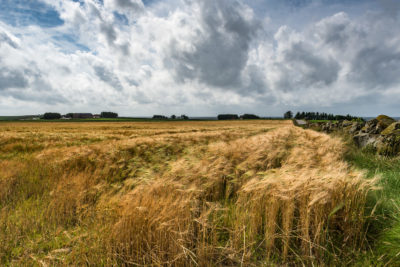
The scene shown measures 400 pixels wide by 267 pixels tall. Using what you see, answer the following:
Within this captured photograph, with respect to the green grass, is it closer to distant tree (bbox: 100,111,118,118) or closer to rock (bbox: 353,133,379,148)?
rock (bbox: 353,133,379,148)

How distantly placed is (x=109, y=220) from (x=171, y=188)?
978 millimetres

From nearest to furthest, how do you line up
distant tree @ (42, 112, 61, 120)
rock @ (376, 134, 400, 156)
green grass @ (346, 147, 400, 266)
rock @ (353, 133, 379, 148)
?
green grass @ (346, 147, 400, 266) < rock @ (376, 134, 400, 156) < rock @ (353, 133, 379, 148) < distant tree @ (42, 112, 61, 120)

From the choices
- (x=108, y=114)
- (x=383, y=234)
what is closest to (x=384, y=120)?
(x=383, y=234)

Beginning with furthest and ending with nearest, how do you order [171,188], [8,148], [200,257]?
[8,148] < [171,188] < [200,257]

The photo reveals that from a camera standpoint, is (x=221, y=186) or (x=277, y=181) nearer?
(x=277, y=181)

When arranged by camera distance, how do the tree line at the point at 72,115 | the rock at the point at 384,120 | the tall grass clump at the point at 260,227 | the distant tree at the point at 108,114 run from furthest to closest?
the distant tree at the point at 108,114, the tree line at the point at 72,115, the rock at the point at 384,120, the tall grass clump at the point at 260,227

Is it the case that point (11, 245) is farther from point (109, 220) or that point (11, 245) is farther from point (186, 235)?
point (186, 235)

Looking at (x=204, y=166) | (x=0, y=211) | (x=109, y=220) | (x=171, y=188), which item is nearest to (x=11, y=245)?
(x=109, y=220)

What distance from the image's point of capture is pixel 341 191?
7.69ft

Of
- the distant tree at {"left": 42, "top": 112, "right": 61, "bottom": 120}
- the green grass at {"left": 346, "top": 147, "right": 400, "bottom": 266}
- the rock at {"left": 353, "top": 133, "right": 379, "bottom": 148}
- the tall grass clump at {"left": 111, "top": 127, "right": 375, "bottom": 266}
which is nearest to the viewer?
→ the green grass at {"left": 346, "top": 147, "right": 400, "bottom": 266}

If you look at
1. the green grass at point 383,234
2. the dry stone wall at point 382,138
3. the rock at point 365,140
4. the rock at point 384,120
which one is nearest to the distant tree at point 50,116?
the rock at point 365,140

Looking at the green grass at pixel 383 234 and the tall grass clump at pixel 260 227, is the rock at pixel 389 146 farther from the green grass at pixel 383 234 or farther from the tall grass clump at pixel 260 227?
the tall grass clump at pixel 260 227

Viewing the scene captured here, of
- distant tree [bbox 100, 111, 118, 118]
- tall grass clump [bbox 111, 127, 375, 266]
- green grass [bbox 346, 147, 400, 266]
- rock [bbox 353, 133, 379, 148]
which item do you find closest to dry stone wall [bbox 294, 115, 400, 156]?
rock [bbox 353, 133, 379, 148]

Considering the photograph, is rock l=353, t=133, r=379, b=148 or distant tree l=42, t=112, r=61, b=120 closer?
rock l=353, t=133, r=379, b=148
